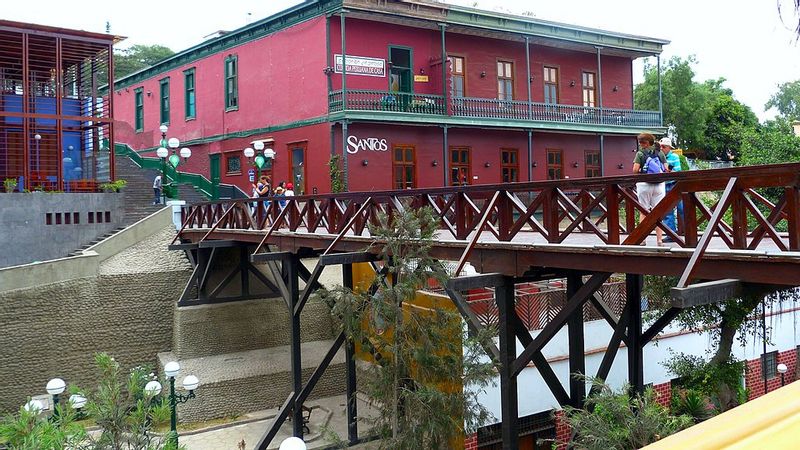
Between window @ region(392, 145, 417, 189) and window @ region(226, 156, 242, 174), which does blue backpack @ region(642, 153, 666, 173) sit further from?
window @ region(226, 156, 242, 174)

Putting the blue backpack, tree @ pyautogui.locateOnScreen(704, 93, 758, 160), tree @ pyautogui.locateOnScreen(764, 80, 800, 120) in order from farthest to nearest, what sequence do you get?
1. tree @ pyautogui.locateOnScreen(764, 80, 800, 120)
2. tree @ pyautogui.locateOnScreen(704, 93, 758, 160)
3. the blue backpack

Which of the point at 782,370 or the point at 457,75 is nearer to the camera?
the point at 782,370

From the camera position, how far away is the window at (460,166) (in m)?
24.6

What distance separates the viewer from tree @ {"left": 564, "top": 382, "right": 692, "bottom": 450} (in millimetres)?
6379

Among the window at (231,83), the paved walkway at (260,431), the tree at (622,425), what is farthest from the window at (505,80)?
the tree at (622,425)

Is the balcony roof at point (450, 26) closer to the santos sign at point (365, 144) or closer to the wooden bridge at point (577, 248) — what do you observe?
the santos sign at point (365, 144)

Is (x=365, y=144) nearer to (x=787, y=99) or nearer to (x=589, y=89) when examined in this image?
(x=589, y=89)

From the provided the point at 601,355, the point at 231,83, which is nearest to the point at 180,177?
the point at 231,83

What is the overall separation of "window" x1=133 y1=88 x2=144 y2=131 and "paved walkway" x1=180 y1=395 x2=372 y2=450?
70.0 feet

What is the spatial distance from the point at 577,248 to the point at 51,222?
59.9ft

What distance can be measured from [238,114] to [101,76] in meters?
35.7

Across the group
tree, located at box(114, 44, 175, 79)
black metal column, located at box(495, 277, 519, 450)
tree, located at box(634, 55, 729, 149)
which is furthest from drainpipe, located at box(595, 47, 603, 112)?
tree, located at box(114, 44, 175, 79)

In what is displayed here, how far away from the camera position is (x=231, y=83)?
90.8ft

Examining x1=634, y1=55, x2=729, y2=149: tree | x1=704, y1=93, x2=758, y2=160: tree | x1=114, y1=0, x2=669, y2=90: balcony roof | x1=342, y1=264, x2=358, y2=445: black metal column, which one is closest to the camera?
x1=342, y1=264, x2=358, y2=445: black metal column
